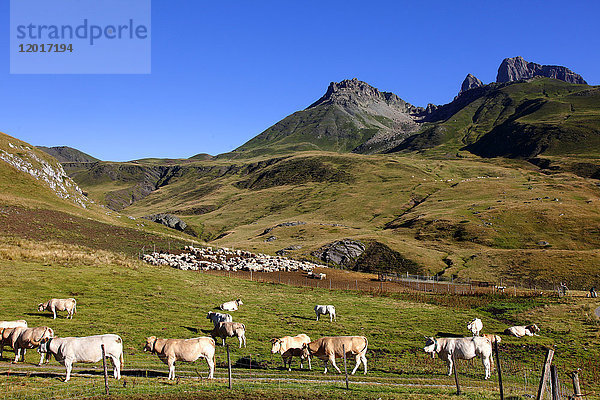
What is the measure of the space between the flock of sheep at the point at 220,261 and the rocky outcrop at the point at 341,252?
11724 millimetres

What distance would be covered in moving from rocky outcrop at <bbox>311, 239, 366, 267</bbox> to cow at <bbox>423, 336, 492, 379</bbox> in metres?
72.5

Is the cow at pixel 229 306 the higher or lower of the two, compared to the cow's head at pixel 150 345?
lower

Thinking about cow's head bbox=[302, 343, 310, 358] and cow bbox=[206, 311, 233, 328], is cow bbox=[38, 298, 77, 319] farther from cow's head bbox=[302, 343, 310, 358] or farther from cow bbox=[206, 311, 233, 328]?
cow's head bbox=[302, 343, 310, 358]

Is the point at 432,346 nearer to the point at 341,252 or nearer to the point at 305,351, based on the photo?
the point at 305,351

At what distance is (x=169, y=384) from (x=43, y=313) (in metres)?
20.0

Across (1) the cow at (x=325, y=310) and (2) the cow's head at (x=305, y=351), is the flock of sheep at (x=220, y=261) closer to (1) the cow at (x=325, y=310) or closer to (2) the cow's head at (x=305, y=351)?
(1) the cow at (x=325, y=310)

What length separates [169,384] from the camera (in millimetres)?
18922

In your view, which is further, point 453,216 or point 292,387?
point 453,216

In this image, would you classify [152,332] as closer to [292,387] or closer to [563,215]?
[292,387]

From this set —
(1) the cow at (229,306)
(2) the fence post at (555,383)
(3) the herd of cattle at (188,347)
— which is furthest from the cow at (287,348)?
(1) the cow at (229,306)

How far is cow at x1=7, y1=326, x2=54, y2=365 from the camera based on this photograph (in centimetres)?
2202

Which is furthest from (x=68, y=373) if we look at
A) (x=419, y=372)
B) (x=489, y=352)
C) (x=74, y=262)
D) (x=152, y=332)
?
(x=74, y=262)

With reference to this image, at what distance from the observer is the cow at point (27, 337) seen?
2202cm

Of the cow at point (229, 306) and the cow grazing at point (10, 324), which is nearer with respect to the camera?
the cow grazing at point (10, 324)
